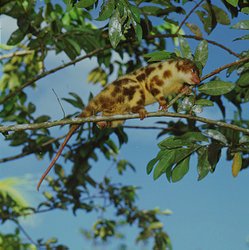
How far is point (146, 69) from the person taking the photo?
3854mm

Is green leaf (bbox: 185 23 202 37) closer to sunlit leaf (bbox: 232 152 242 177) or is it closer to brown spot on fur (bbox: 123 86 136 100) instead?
brown spot on fur (bbox: 123 86 136 100)

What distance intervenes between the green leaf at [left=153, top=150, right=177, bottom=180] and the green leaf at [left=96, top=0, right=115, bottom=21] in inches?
35.7

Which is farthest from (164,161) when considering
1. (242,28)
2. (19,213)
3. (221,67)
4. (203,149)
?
(19,213)

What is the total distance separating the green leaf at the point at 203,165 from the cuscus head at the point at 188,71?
0.43 m

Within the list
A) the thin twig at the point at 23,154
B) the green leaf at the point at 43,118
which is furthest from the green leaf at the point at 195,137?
the green leaf at the point at 43,118

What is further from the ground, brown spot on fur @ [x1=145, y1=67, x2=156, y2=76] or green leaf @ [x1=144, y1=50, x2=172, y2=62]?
brown spot on fur @ [x1=145, y1=67, x2=156, y2=76]

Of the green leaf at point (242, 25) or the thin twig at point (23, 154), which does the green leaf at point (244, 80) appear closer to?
the green leaf at point (242, 25)

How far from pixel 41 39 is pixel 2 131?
64.6 inches

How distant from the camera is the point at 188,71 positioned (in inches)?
137

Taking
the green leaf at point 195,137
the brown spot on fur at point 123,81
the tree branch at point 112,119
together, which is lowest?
the tree branch at point 112,119

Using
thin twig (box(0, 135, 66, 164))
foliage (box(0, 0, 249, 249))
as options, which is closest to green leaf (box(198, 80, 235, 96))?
foliage (box(0, 0, 249, 249))

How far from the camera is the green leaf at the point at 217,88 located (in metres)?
2.91

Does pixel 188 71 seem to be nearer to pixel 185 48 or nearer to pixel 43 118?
pixel 185 48

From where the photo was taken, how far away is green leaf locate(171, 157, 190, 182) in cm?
319
